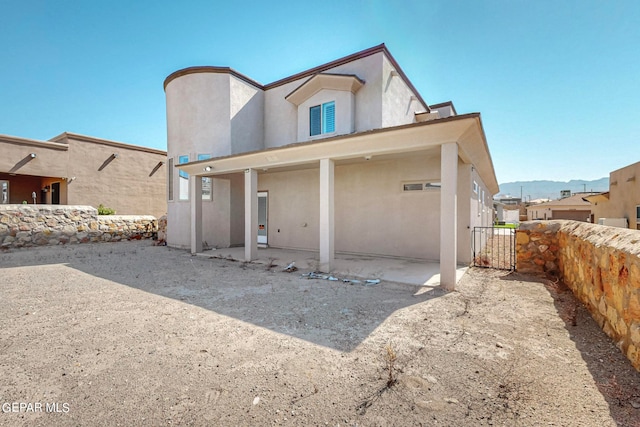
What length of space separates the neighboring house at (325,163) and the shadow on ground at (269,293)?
136 cm

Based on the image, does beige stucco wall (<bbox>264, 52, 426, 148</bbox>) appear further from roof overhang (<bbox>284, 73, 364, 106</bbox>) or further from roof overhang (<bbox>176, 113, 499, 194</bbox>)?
roof overhang (<bbox>176, 113, 499, 194</bbox>)

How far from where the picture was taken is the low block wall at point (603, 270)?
9.34 feet

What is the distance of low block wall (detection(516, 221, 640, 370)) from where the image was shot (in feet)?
9.34

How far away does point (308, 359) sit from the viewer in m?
3.11

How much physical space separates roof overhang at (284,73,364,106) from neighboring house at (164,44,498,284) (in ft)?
0.16

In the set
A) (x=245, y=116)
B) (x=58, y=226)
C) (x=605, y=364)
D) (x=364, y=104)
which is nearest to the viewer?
(x=605, y=364)

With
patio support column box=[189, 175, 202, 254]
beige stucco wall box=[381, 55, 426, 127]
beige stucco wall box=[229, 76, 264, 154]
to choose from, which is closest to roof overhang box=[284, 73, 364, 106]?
beige stucco wall box=[381, 55, 426, 127]

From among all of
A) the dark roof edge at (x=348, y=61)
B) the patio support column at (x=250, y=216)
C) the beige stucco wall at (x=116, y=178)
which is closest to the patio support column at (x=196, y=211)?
the patio support column at (x=250, y=216)

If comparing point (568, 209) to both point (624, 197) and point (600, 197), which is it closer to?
point (600, 197)

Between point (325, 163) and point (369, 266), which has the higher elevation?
point (325, 163)

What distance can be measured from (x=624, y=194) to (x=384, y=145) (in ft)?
62.4

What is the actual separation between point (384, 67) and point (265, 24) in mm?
4625

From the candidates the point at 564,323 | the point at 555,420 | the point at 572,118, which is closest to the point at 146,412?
the point at 555,420

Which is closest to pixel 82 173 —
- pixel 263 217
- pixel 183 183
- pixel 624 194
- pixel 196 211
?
pixel 183 183
